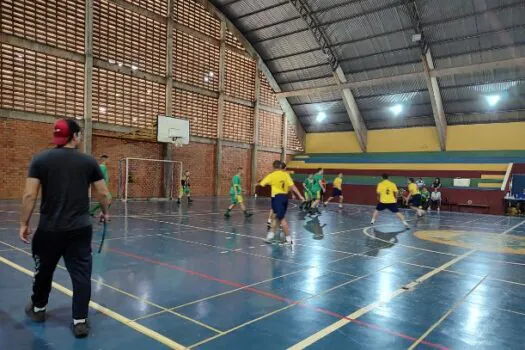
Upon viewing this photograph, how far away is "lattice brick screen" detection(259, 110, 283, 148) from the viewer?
3100 cm

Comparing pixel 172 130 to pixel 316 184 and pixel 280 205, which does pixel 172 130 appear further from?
pixel 280 205

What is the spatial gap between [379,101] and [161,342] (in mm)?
28064

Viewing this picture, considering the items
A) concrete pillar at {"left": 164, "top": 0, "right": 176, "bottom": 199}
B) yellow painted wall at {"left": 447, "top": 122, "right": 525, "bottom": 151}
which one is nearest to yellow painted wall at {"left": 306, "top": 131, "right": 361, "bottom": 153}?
yellow painted wall at {"left": 447, "top": 122, "right": 525, "bottom": 151}

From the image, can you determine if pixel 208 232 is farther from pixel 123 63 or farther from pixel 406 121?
pixel 406 121

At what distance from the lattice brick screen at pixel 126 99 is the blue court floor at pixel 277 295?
498 inches

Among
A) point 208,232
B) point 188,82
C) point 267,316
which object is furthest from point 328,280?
→ point 188,82

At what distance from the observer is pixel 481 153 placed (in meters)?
26.3

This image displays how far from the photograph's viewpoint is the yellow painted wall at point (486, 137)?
84.3 ft

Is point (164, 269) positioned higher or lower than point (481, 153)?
lower

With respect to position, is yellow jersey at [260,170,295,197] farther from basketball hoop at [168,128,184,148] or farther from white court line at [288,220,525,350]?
basketball hoop at [168,128,184,148]

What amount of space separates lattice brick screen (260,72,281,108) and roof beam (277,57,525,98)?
2.57 ft

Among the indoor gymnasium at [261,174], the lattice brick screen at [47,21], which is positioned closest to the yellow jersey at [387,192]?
the indoor gymnasium at [261,174]

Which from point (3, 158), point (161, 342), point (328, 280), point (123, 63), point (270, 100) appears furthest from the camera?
point (270, 100)

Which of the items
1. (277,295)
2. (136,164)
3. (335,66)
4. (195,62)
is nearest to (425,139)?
(335,66)
